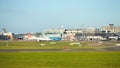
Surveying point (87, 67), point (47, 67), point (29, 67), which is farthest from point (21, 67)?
point (87, 67)

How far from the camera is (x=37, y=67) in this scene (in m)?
29.0

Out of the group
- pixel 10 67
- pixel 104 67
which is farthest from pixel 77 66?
pixel 10 67

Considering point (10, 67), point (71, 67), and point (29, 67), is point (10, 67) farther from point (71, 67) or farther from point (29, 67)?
point (71, 67)

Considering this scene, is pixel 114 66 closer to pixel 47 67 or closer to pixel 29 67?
pixel 47 67

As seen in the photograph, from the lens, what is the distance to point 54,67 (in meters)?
29.2

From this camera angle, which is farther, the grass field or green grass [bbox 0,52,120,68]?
the grass field

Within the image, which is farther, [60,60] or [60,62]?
[60,60]

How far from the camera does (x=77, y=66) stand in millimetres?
29859

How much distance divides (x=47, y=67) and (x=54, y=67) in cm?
76

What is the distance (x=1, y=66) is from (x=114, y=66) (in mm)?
12471

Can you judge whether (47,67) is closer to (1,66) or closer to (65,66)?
(65,66)

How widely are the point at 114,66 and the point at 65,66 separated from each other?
541cm

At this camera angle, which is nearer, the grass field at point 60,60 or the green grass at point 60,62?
the green grass at point 60,62

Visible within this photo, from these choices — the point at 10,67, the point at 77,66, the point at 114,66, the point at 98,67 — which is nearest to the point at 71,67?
the point at 77,66
